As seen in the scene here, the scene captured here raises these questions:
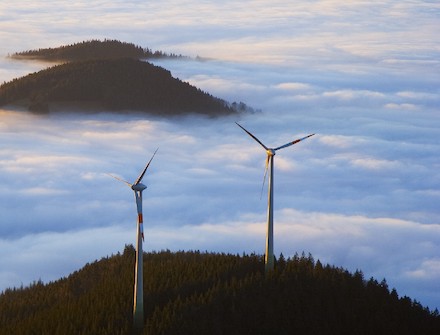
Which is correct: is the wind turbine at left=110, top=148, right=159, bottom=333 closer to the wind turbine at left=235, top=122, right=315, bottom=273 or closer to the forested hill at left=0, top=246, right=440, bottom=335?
the forested hill at left=0, top=246, right=440, bottom=335

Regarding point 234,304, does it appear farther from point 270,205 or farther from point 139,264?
point 139,264

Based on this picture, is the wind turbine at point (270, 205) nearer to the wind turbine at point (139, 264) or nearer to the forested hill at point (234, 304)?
the forested hill at point (234, 304)

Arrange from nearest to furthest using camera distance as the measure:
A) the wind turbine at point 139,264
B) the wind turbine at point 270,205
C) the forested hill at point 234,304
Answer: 1. the wind turbine at point 139,264
2. the forested hill at point 234,304
3. the wind turbine at point 270,205

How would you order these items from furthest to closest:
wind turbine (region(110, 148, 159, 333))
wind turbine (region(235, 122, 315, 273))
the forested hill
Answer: wind turbine (region(235, 122, 315, 273)), the forested hill, wind turbine (region(110, 148, 159, 333))

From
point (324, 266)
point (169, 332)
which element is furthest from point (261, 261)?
point (169, 332)

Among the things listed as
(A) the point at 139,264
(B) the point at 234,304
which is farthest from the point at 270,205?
(A) the point at 139,264

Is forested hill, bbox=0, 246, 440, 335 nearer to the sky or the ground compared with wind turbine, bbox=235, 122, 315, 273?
nearer to the ground

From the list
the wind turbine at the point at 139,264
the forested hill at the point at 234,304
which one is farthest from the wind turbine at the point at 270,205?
the wind turbine at the point at 139,264

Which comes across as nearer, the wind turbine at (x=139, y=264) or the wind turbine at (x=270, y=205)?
the wind turbine at (x=139, y=264)

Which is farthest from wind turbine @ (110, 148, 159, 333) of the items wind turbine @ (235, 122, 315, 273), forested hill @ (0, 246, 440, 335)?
wind turbine @ (235, 122, 315, 273)
